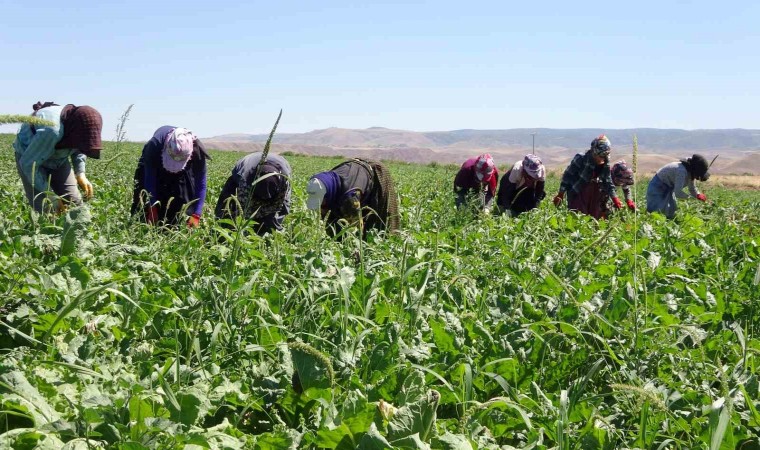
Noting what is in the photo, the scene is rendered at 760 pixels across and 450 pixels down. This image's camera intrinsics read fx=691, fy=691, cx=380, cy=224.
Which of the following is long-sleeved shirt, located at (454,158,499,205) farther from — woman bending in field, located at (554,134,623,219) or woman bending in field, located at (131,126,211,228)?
woman bending in field, located at (131,126,211,228)

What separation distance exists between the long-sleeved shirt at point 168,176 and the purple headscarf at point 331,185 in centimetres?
97

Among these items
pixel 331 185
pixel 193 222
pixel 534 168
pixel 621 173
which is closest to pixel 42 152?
pixel 193 222

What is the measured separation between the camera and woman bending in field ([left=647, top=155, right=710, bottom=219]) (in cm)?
840


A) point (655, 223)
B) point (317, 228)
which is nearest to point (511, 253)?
point (317, 228)

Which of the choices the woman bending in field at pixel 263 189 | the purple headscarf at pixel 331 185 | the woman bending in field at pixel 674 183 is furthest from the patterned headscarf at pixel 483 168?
the woman bending in field at pixel 263 189

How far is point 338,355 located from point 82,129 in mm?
3577

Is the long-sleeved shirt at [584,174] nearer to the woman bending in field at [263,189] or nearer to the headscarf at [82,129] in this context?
the woman bending in field at [263,189]

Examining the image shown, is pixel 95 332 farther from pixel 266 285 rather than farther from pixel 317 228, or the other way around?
pixel 317 228

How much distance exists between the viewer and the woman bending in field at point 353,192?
5.42 m

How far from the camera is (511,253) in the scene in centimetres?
412

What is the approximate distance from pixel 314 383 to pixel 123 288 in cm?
113

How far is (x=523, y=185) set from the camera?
840 cm

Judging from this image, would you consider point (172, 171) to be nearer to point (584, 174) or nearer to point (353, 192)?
point (353, 192)

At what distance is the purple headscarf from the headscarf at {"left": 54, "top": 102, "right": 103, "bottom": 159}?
1659 millimetres
